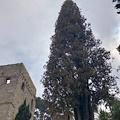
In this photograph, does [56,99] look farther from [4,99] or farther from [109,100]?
[4,99]

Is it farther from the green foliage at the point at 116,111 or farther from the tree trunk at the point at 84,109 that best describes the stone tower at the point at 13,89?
the green foliage at the point at 116,111

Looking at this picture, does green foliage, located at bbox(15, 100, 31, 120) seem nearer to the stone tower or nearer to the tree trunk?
the stone tower

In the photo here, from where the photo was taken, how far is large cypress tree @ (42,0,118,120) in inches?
384

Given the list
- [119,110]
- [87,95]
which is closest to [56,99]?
[87,95]

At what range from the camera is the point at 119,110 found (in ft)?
29.3

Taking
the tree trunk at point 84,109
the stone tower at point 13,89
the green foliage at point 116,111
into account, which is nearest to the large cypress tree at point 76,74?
the tree trunk at point 84,109

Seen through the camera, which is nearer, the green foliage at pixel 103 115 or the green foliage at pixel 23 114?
the green foliage at pixel 103 115

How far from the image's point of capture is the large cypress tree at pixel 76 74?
976cm

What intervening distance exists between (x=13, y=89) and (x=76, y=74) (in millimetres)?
6680

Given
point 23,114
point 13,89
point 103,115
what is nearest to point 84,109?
point 103,115

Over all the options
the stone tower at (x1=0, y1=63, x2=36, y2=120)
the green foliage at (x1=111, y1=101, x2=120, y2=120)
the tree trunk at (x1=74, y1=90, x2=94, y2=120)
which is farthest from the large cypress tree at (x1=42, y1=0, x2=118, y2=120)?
the stone tower at (x1=0, y1=63, x2=36, y2=120)

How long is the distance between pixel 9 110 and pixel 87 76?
705 centimetres

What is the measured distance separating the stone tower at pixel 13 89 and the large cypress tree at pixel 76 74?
13.6 ft

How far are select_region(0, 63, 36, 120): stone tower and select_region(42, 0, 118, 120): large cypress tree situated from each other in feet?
13.6
